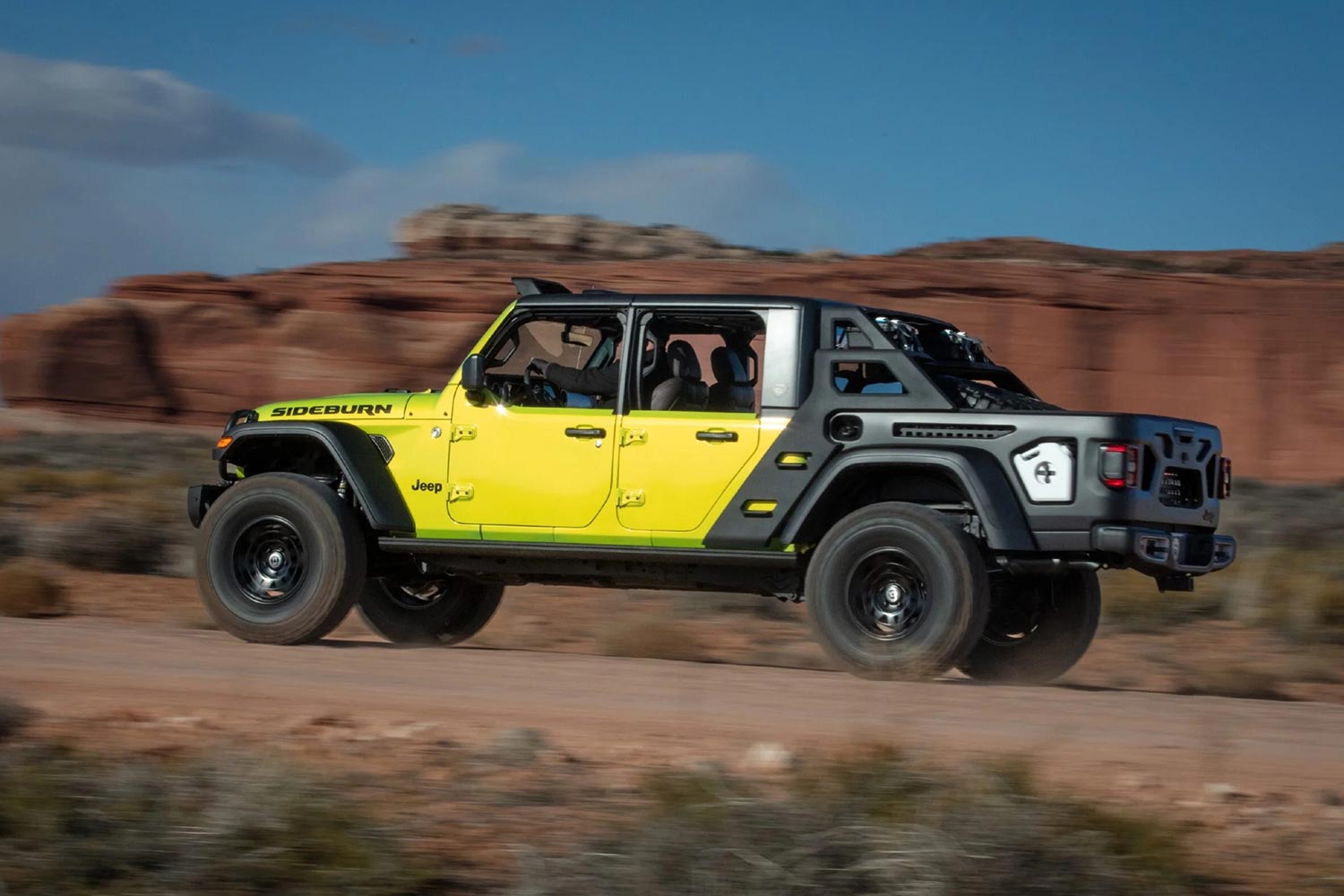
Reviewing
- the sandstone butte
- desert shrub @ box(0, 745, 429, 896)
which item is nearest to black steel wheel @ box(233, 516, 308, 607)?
desert shrub @ box(0, 745, 429, 896)

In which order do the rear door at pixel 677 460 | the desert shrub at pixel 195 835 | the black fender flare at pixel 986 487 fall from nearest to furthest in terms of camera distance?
1. the desert shrub at pixel 195 835
2. the black fender flare at pixel 986 487
3. the rear door at pixel 677 460

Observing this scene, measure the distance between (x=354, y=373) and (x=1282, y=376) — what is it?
17470 mm

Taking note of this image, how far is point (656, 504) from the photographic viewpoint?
26.2ft

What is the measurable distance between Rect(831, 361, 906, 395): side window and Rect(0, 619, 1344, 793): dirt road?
148 centimetres

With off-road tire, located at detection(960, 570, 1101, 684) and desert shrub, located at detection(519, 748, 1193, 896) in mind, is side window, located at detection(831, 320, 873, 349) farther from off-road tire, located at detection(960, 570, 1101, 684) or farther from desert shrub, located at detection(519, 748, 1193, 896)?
desert shrub, located at detection(519, 748, 1193, 896)

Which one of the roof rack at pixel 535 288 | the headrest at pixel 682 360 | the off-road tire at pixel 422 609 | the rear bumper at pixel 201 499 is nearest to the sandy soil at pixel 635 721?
the off-road tire at pixel 422 609

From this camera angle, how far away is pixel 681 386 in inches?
324

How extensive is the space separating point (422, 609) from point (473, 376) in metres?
2.16

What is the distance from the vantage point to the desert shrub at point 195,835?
162 inches

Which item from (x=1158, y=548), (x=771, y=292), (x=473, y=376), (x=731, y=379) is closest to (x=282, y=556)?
(x=473, y=376)

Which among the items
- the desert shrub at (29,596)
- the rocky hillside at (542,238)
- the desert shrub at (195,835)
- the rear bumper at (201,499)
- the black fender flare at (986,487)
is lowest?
the desert shrub at (29,596)

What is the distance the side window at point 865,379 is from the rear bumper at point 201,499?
3.71 m

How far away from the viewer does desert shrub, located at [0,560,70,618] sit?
11.4 meters

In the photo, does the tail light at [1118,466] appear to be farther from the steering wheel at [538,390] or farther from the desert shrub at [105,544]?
the desert shrub at [105,544]
